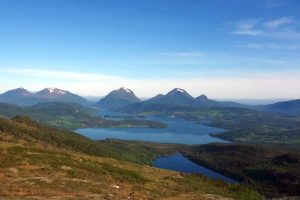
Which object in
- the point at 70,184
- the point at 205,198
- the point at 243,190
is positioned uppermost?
the point at 70,184

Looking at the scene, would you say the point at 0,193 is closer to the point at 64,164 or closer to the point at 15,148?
the point at 64,164

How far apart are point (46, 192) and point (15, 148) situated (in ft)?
168

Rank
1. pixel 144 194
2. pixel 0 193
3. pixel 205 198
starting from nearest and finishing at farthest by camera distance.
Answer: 1. pixel 0 193
2. pixel 144 194
3. pixel 205 198

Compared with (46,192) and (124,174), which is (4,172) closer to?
(46,192)

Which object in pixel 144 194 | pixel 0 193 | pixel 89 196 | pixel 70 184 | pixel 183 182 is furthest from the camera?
pixel 183 182

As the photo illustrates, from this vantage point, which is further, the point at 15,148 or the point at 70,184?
the point at 15,148

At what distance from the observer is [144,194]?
243ft

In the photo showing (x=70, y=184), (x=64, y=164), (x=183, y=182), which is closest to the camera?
(x=70, y=184)

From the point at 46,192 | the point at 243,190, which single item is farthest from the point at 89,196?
the point at 243,190

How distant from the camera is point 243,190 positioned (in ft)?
464

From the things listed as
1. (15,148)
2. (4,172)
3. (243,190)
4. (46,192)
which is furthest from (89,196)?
(243,190)

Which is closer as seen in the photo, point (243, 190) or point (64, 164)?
point (64, 164)

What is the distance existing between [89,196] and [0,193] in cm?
1359

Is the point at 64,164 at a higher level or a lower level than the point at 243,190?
higher
